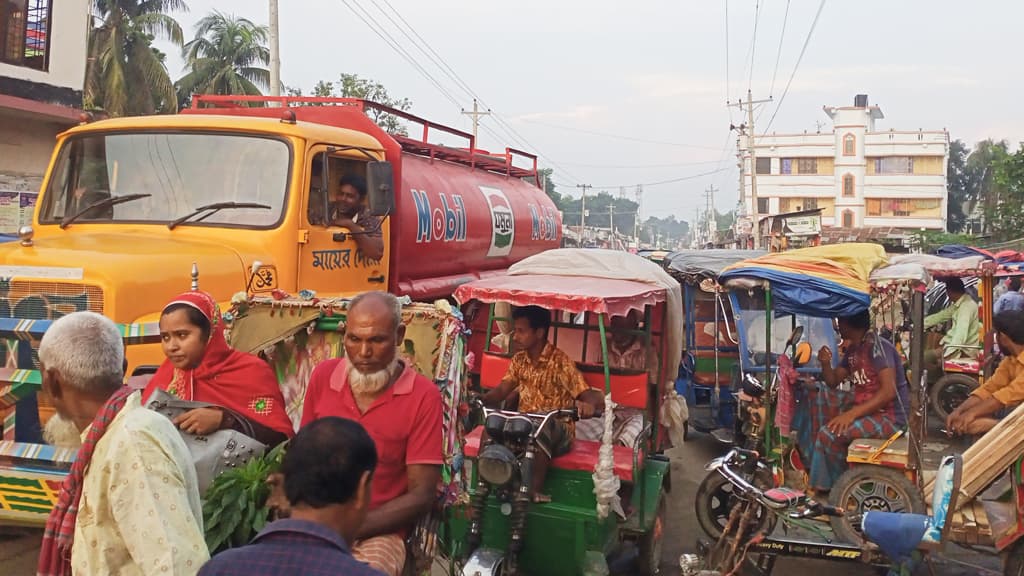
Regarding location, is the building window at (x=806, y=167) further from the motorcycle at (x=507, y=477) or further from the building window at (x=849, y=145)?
the motorcycle at (x=507, y=477)

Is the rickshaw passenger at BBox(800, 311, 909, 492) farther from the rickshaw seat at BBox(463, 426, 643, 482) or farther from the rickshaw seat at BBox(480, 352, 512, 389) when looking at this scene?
the rickshaw seat at BBox(480, 352, 512, 389)

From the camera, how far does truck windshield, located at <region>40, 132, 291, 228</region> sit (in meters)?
5.62

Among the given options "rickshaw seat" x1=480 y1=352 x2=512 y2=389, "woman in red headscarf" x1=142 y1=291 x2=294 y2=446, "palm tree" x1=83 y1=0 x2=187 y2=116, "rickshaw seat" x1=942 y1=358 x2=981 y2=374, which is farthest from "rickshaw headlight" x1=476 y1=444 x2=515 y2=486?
"palm tree" x1=83 y1=0 x2=187 y2=116

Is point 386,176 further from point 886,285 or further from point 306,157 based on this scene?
point 886,285

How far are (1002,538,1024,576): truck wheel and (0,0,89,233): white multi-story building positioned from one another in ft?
41.2

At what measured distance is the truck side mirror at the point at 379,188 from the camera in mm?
6062

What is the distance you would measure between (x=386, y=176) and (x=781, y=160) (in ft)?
181

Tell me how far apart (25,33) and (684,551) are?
11997 mm

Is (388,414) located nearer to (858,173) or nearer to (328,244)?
(328,244)

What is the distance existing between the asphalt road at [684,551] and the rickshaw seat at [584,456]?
1.23 metres

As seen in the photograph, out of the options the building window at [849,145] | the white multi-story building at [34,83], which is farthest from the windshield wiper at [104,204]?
the building window at [849,145]

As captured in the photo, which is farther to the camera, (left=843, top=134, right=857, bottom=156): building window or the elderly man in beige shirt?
(left=843, top=134, right=857, bottom=156): building window

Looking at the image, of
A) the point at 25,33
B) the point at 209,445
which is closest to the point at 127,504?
the point at 209,445

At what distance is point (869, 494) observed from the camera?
17.5ft
